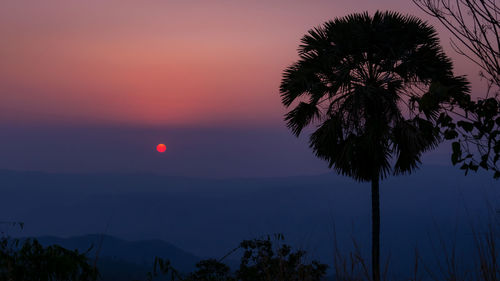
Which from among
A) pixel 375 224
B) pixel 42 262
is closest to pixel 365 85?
pixel 375 224

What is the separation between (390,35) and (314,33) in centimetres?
255

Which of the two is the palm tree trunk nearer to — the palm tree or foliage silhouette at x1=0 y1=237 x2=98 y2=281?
the palm tree

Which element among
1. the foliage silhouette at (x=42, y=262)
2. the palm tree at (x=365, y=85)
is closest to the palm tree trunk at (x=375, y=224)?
the palm tree at (x=365, y=85)

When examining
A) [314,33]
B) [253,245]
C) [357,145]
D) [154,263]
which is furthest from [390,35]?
[154,263]

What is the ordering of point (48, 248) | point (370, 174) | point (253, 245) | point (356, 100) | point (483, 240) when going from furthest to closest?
point (370, 174)
point (356, 100)
point (253, 245)
point (48, 248)
point (483, 240)

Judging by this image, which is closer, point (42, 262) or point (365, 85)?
point (42, 262)

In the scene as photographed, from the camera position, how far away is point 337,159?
1616 cm

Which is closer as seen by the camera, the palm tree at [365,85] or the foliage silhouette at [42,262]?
the foliage silhouette at [42,262]

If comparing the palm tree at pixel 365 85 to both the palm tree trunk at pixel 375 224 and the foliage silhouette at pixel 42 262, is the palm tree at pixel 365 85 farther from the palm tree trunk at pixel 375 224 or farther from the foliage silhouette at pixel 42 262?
the foliage silhouette at pixel 42 262

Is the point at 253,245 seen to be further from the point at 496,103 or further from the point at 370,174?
the point at 496,103

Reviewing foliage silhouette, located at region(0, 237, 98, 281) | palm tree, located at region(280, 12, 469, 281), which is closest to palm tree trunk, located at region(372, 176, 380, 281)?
palm tree, located at region(280, 12, 469, 281)

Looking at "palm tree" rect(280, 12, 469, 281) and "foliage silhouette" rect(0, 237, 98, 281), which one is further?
"palm tree" rect(280, 12, 469, 281)

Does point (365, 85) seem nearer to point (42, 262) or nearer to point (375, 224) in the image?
point (375, 224)

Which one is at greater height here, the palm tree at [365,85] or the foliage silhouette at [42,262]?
the palm tree at [365,85]
